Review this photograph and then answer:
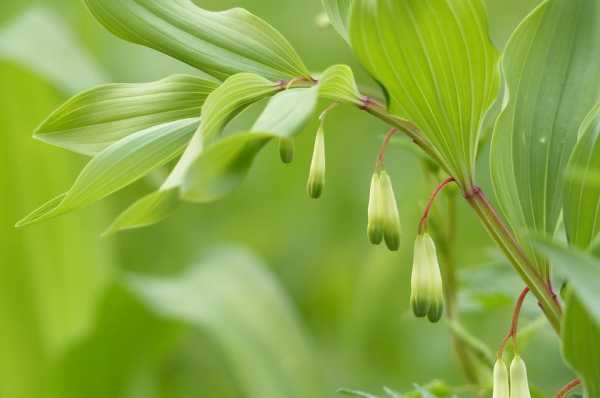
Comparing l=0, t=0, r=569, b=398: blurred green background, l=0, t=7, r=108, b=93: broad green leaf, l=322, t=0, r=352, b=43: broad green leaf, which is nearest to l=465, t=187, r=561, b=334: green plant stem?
l=322, t=0, r=352, b=43: broad green leaf

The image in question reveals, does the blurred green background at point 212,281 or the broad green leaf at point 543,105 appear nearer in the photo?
the broad green leaf at point 543,105

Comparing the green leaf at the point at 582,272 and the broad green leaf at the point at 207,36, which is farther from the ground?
the broad green leaf at the point at 207,36

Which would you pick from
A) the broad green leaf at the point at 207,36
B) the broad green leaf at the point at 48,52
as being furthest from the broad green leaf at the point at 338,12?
the broad green leaf at the point at 48,52

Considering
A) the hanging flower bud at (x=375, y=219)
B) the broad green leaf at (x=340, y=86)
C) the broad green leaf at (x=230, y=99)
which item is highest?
the broad green leaf at (x=340, y=86)

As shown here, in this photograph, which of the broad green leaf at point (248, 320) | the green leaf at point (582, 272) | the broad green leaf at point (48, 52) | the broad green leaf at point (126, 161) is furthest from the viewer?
the broad green leaf at point (48, 52)

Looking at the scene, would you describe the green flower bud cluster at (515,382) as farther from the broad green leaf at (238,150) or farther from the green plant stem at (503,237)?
the broad green leaf at (238,150)

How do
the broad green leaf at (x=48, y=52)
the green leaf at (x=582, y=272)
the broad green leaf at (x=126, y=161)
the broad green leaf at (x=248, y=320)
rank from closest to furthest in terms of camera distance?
the green leaf at (x=582, y=272)
the broad green leaf at (x=126, y=161)
the broad green leaf at (x=248, y=320)
the broad green leaf at (x=48, y=52)
